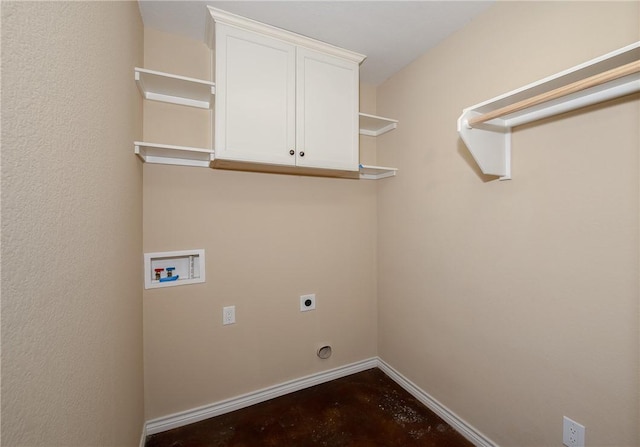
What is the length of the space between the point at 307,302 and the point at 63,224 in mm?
1638

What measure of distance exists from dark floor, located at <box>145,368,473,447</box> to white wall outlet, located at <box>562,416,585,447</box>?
21.7 inches

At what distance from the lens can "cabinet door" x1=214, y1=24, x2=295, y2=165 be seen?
4.97 ft

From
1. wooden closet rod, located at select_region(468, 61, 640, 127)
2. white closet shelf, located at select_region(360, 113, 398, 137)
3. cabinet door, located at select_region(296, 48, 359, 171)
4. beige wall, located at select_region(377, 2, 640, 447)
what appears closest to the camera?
wooden closet rod, located at select_region(468, 61, 640, 127)

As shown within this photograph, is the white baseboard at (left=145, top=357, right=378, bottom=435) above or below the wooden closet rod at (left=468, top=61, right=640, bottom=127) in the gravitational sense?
below

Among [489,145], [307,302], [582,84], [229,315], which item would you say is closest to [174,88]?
[229,315]

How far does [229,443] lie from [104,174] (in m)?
1.59

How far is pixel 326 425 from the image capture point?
1.70 meters

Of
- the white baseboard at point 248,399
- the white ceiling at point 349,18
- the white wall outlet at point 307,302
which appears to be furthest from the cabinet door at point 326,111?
the white baseboard at point 248,399

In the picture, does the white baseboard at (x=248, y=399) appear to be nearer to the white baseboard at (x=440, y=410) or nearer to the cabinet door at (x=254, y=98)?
the white baseboard at (x=440, y=410)

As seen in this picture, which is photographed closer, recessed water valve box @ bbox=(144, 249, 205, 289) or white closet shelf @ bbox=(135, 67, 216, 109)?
white closet shelf @ bbox=(135, 67, 216, 109)

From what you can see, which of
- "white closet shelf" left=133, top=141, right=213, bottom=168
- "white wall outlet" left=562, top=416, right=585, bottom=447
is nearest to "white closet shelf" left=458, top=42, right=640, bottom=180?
"white wall outlet" left=562, top=416, right=585, bottom=447

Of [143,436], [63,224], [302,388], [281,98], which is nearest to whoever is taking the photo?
[63,224]

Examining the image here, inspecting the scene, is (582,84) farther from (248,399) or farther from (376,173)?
(248,399)

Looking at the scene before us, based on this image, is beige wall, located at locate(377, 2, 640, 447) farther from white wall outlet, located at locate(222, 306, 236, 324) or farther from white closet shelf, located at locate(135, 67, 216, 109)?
white closet shelf, located at locate(135, 67, 216, 109)
